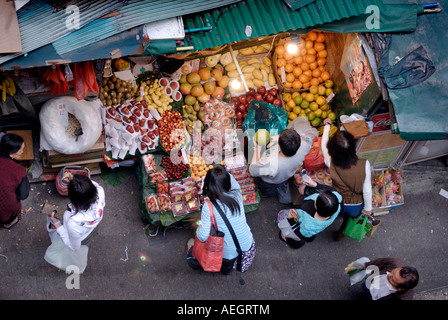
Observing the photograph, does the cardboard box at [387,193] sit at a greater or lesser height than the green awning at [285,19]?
lesser

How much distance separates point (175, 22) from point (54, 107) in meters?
1.92

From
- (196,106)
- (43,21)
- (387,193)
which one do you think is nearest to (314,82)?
(196,106)

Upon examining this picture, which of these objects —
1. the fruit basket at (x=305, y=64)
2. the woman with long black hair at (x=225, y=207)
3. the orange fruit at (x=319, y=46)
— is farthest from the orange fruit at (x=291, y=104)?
the woman with long black hair at (x=225, y=207)

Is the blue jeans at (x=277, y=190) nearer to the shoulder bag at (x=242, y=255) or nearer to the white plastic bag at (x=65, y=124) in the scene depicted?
the shoulder bag at (x=242, y=255)

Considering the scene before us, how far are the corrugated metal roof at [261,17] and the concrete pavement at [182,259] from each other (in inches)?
102

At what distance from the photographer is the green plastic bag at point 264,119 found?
5.97 m

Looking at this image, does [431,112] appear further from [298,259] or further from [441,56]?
[298,259]

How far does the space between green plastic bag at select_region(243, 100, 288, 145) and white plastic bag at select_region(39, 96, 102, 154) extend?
2162 millimetres

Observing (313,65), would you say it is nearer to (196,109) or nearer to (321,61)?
(321,61)

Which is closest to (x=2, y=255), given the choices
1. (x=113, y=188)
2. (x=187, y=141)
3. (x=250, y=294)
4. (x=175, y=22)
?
(x=113, y=188)

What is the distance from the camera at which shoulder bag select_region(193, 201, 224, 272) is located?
166 inches

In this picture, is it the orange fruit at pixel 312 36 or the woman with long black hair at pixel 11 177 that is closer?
the woman with long black hair at pixel 11 177

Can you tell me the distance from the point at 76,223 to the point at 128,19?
219cm

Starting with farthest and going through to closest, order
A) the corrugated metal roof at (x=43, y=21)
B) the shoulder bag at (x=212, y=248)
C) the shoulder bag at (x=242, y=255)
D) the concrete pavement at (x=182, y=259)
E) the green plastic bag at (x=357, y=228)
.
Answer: the green plastic bag at (x=357, y=228), the concrete pavement at (x=182, y=259), the shoulder bag at (x=242, y=255), the shoulder bag at (x=212, y=248), the corrugated metal roof at (x=43, y=21)
